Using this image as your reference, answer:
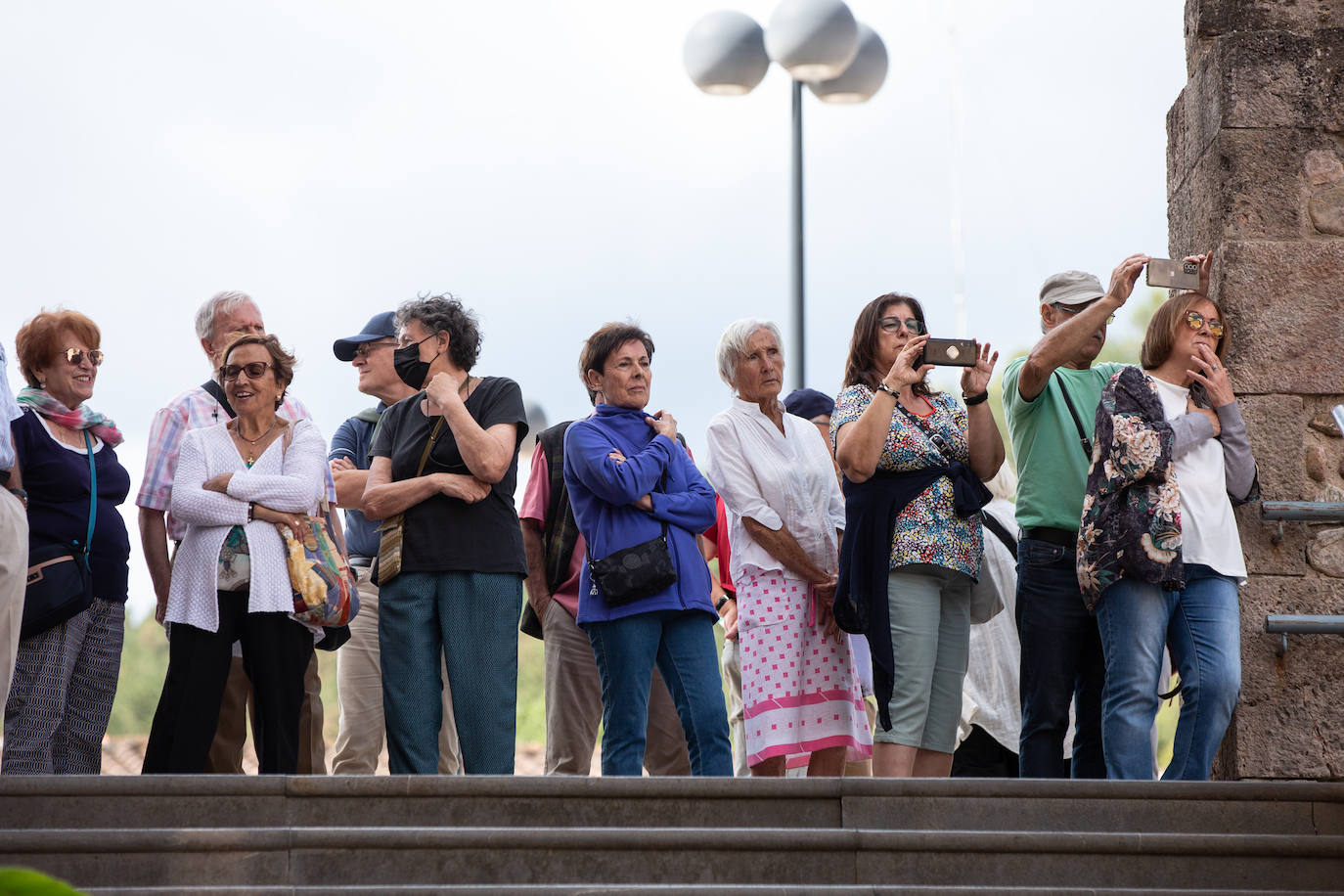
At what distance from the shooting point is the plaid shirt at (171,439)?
198 inches

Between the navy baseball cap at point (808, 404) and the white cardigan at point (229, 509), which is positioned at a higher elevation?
the navy baseball cap at point (808, 404)

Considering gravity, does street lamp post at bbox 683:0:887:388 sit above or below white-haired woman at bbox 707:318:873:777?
above

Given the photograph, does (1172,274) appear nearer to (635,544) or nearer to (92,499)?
(635,544)

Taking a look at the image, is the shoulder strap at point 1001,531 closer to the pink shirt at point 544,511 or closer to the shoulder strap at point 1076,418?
the shoulder strap at point 1076,418

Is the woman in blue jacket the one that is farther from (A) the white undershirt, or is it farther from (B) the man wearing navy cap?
(A) the white undershirt

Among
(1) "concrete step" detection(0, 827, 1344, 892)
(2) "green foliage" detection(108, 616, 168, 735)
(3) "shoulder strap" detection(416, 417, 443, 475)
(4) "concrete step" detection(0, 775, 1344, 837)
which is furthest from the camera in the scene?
(2) "green foliage" detection(108, 616, 168, 735)

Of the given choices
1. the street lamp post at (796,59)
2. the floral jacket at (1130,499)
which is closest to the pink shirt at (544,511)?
the floral jacket at (1130,499)

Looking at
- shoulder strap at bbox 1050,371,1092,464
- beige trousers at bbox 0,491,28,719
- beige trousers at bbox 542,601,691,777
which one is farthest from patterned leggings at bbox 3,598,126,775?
shoulder strap at bbox 1050,371,1092,464

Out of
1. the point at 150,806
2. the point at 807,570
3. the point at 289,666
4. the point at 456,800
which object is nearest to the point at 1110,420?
the point at 807,570

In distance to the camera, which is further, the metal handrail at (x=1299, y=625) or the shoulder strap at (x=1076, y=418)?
the shoulder strap at (x=1076, y=418)

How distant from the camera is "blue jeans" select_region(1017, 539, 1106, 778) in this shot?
4922 millimetres

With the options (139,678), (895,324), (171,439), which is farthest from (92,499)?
(139,678)

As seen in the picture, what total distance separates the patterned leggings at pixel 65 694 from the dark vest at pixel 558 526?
65.4 inches

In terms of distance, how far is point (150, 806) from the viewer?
418 cm
